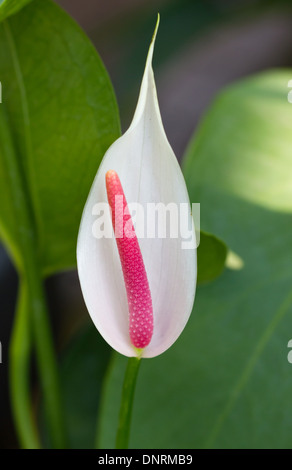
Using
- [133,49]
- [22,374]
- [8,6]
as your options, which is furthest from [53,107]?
[133,49]

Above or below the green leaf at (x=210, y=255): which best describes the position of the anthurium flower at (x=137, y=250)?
below

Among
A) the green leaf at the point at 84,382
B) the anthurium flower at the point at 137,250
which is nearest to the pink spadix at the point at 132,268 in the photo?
the anthurium flower at the point at 137,250

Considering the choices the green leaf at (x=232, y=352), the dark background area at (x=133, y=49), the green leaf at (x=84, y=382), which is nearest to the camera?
the green leaf at (x=232, y=352)

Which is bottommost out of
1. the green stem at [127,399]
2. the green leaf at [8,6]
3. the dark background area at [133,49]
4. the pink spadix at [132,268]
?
the green stem at [127,399]

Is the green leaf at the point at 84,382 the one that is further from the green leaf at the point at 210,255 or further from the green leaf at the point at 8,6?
the green leaf at the point at 8,6

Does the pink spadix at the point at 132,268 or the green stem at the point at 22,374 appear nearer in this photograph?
the pink spadix at the point at 132,268

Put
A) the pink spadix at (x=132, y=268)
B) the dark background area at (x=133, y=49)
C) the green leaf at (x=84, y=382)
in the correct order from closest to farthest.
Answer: the pink spadix at (x=132, y=268) → the green leaf at (x=84, y=382) → the dark background area at (x=133, y=49)

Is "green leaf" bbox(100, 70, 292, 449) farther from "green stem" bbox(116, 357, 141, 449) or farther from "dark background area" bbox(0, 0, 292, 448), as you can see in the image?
"dark background area" bbox(0, 0, 292, 448)
